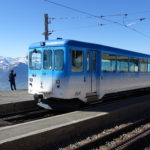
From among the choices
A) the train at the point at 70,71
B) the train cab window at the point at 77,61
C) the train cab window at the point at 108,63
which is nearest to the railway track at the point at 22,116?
the train at the point at 70,71

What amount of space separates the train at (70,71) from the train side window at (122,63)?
0.31m

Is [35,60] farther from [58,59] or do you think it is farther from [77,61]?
[77,61]

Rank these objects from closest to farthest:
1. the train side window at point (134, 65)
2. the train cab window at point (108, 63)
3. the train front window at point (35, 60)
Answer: the train front window at point (35, 60) < the train cab window at point (108, 63) < the train side window at point (134, 65)

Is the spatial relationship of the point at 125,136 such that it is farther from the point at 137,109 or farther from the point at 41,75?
the point at 41,75

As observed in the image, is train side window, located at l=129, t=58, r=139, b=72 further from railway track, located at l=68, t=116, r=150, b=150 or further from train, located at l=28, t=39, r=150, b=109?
railway track, located at l=68, t=116, r=150, b=150

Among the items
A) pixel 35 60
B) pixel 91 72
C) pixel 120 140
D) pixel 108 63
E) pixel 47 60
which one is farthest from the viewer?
pixel 108 63

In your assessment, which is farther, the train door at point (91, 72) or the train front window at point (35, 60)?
the train front window at point (35, 60)

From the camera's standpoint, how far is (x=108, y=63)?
14.0 meters

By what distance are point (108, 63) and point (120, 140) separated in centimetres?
613

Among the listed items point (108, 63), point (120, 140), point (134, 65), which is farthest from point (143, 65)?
point (120, 140)

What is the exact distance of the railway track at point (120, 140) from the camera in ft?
24.3

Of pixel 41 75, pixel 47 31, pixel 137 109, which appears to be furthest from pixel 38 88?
pixel 47 31

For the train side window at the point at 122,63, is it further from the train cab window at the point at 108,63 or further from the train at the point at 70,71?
the train cab window at the point at 108,63

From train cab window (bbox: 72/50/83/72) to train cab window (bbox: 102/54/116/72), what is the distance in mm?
1960
